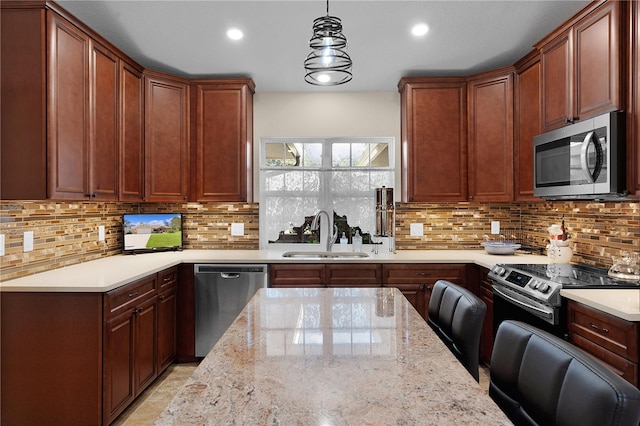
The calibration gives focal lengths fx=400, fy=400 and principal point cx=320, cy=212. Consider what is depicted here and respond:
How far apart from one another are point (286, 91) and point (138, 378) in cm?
284

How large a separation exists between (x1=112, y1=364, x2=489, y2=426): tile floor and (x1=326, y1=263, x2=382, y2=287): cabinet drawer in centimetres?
110

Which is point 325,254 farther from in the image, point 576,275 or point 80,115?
point 80,115

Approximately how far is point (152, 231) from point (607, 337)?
343 centimetres

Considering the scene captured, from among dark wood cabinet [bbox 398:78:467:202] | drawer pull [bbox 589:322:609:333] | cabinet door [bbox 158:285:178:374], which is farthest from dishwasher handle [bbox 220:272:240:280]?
drawer pull [bbox 589:322:609:333]

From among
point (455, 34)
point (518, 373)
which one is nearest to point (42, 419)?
point (518, 373)

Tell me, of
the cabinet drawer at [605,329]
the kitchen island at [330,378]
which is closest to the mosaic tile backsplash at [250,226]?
the cabinet drawer at [605,329]

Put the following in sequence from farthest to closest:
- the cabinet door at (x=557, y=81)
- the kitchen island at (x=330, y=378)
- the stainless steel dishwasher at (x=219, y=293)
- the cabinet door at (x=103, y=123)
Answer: the stainless steel dishwasher at (x=219, y=293), the cabinet door at (x=103, y=123), the cabinet door at (x=557, y=81), the kitchen island at (x=330, y=378)

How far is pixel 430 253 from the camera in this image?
144 inches

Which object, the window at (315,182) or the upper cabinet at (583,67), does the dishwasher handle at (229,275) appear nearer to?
the window at (315,182)

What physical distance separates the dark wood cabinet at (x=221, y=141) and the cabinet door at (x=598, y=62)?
2.58 m

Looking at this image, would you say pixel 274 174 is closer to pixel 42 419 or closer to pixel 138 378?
pixel 138 378

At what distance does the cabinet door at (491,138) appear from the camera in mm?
3396

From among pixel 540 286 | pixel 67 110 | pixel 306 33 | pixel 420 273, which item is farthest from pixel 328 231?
pixel 67 110

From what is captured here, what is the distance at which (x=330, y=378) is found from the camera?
1041 mm
